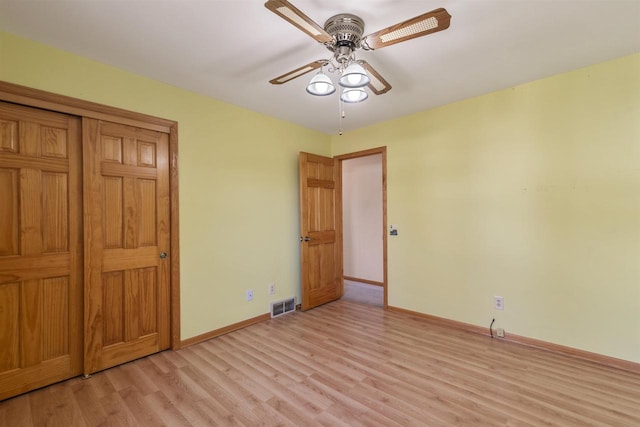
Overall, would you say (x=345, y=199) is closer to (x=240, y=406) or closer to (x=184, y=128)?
(x=184, y=128)

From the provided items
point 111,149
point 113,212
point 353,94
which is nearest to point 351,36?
point 353,94

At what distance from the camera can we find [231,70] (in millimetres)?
2391

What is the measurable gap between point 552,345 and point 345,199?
380cm

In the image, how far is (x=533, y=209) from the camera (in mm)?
2648

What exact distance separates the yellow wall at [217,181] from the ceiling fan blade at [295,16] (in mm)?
1825

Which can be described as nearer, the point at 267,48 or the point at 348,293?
the point at 267,48

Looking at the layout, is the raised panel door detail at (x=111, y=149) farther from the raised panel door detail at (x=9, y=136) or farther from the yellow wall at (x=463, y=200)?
the raised panel door detail at (x=9, y=136)

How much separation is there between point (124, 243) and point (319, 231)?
225 centimetres

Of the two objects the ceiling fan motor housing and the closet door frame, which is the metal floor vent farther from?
the ceiling fan motor housing

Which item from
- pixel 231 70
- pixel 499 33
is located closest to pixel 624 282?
pixel 499 33

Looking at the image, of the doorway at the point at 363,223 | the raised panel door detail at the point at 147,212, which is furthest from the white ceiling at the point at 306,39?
the doorway at the point at 363,223

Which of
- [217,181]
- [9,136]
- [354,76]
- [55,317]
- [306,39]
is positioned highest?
[306,39]

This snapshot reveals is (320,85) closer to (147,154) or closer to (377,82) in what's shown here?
(377,82)

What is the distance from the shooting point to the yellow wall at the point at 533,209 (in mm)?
2273
